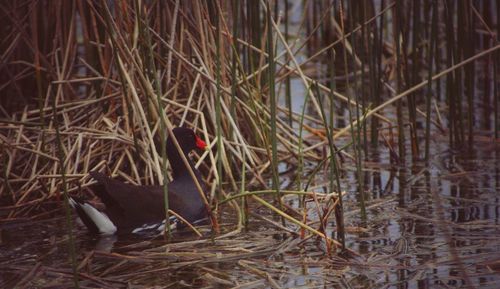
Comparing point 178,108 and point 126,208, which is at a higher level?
point 178,108

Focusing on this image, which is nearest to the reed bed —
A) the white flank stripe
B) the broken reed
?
the broken reed

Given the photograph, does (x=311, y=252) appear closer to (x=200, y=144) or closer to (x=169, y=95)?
(x=200, y=144)

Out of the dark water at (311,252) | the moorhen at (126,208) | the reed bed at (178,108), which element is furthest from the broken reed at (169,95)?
the dark water at (311,252)

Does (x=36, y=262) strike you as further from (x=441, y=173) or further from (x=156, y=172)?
(x=441, y=173)

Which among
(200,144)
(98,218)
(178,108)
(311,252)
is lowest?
(311,252)

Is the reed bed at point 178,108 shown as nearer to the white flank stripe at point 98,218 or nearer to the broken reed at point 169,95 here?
the broken reed at point 169,95

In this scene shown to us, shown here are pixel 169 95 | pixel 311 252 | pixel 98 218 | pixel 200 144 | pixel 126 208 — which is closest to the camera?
pixel 311 252

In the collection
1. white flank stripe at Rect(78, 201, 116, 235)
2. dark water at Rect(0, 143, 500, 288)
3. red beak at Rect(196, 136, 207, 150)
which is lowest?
dark water at Rect(0, 143, 500, 288)

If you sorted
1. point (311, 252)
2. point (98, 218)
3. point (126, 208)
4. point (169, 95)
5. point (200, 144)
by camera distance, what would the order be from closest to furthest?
point (311, 252) → point (98, 218) → point (126, 208) → point (200, 144) → point (169, 95)

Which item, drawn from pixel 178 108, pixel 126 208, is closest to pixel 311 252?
pixel 126 208

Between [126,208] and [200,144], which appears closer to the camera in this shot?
[126,208]

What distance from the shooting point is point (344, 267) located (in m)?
4.23

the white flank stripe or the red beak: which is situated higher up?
the red beak

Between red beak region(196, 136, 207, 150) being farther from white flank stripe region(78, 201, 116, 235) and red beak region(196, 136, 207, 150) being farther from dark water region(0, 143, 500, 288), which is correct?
white flank stripe region(78, 201, 116, 235)
